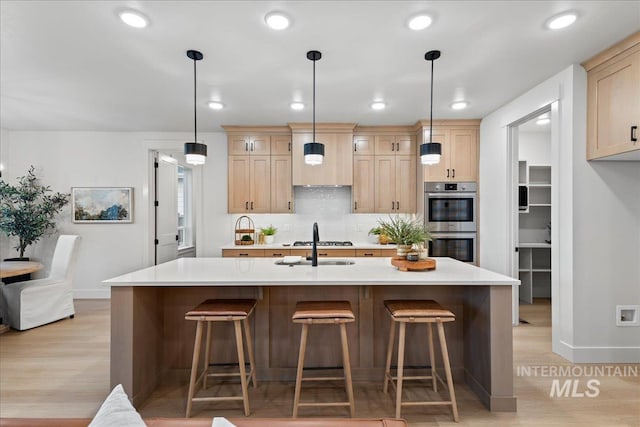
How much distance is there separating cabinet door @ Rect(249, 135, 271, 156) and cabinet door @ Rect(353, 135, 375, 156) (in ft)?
3.96

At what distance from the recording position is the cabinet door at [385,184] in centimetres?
471

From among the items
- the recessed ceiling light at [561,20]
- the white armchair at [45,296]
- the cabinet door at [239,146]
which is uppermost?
the recessed ceiling light at [561,20]

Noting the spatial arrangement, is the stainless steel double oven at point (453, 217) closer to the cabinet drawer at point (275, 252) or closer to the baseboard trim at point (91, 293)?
the cabinet drawer at point (275, 252)

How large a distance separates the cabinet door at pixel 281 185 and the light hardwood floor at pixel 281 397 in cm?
255

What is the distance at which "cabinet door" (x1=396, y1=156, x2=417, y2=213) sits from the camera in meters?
4.71

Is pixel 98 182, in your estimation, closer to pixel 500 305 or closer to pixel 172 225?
pixel 172 225

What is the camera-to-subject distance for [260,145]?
474 cm

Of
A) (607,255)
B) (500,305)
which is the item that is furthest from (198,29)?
(607,255)

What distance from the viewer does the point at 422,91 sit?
11.2 feet

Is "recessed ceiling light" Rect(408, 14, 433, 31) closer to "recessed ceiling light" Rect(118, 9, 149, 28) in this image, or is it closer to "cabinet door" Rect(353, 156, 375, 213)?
"recessed ceiling light" Rect(118, 9, 149, 28)

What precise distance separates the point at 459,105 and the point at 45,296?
207 inches

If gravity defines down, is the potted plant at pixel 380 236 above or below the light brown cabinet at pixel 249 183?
below

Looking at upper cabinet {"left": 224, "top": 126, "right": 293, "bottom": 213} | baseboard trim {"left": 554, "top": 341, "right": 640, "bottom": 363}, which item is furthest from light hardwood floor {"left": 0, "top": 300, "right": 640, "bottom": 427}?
upper cabinet {"left": 224, "top": 126, "right": 293, "bottom": 213}

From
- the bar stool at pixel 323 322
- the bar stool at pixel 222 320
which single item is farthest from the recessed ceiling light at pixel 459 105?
the bar stool at pixel 222 320
